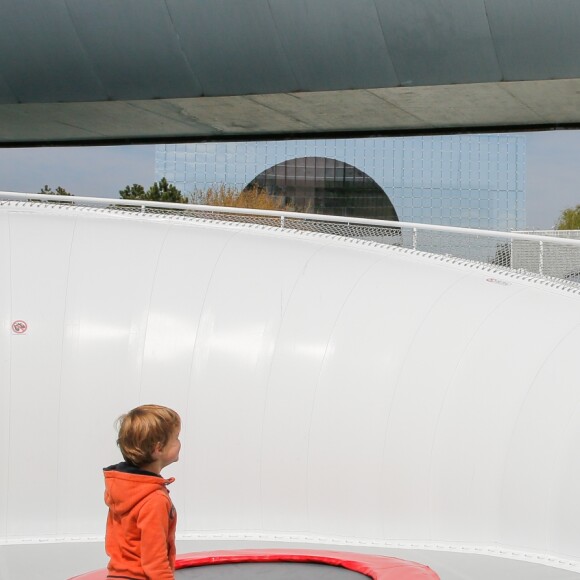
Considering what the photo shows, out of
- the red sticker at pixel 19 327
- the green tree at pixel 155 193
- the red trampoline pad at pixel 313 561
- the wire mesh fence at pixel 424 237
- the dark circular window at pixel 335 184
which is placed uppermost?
the dark circular window at pixel 335 184

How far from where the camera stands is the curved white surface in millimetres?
5391

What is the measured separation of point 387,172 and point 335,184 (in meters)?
5.55

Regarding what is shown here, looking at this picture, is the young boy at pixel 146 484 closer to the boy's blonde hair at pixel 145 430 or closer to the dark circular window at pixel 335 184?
the boy's blonde hair at pixel 145 430

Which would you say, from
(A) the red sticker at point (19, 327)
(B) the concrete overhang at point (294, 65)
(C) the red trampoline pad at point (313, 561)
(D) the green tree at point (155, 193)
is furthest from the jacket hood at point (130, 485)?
(D) the green tree at point (155, 193)

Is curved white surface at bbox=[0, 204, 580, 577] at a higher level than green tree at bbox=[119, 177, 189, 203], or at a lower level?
lower

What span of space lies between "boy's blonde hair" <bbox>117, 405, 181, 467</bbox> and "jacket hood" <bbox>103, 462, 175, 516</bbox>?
54 millimetres

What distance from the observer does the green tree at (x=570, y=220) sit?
140 feet

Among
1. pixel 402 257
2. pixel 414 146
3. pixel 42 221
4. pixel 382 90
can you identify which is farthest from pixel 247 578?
pixel 414 146

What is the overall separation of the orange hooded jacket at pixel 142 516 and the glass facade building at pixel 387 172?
43756 millimetres

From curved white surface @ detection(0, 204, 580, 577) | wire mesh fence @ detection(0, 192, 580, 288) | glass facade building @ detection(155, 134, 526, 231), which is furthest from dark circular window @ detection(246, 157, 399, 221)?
curved white surface @ detection(0, 204, 580, 577)

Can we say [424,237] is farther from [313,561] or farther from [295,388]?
[313,561]

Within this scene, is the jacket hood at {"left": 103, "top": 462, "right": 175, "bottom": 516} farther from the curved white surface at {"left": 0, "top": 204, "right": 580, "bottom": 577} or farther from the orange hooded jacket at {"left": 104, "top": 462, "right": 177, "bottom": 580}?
the curved white surface at {"left": 0, "top": 204, "right": 580, "bottom": 577}

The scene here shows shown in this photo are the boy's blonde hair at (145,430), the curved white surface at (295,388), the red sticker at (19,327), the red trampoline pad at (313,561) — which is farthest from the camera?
the red sticker at (19,327)

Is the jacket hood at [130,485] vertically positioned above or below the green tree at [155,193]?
below
